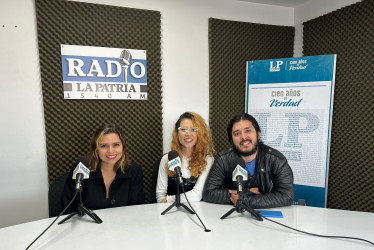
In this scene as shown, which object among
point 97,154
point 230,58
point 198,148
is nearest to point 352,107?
point 230,58

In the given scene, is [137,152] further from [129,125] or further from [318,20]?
[318,20]

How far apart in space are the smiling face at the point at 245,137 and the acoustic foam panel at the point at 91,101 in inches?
46.5

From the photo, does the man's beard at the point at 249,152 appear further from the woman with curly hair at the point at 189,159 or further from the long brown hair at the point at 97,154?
the long brown hair at the point at 97,154

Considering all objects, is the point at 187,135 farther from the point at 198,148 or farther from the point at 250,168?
the point at 250,168

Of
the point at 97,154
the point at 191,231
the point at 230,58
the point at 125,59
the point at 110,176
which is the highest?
the point at 230,58

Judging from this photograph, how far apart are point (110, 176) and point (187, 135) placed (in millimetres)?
719

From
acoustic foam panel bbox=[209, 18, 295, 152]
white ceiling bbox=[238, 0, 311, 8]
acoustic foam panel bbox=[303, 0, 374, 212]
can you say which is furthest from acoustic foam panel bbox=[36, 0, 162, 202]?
acoustic foam panel bbox=[303, 0, 374, 212]

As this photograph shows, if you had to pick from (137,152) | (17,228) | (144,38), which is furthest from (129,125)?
(17,228)

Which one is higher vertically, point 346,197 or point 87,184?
Result: point 87,184

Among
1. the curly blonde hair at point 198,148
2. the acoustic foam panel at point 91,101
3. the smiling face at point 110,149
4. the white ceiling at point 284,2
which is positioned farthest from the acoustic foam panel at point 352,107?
the smiling face at point 110,149

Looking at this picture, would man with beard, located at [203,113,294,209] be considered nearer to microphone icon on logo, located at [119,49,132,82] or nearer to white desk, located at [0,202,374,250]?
white desk, located at [0,202,374,250]

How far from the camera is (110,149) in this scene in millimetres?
1834

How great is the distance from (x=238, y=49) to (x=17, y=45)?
2452 millimetres

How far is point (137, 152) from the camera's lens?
9.22 ft
